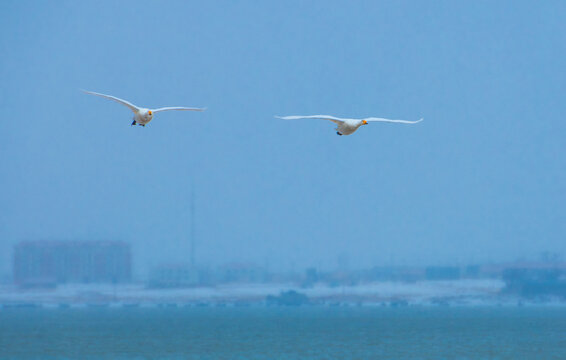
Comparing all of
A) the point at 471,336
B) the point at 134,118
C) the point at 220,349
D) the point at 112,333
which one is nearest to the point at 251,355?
the point at 220,349

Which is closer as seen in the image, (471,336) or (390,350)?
(390,350)

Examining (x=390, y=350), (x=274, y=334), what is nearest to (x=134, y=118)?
(x=390, y=350)

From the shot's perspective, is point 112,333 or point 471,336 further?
point 112,333

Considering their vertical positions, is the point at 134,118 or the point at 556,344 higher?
the point at 134,118

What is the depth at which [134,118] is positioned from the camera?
1671 inches

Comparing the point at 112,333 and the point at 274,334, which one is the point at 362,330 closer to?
the point at 274,334

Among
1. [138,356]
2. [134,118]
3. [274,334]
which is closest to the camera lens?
[134,118]

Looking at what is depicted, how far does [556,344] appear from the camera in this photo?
130m

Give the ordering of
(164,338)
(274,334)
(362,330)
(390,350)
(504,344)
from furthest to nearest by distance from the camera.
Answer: (362,330) < (274,334) < (164,338) < (504,344) < (390,350)

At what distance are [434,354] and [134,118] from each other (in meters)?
80.3

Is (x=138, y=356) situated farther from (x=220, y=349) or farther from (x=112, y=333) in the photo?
(x=112, y=333)

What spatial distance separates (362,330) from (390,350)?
49434mm

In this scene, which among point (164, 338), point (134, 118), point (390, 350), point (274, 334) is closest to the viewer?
point (134, 118)

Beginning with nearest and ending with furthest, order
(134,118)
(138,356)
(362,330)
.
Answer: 1. (134,118)
2. (138,356)
3. (362,330)
